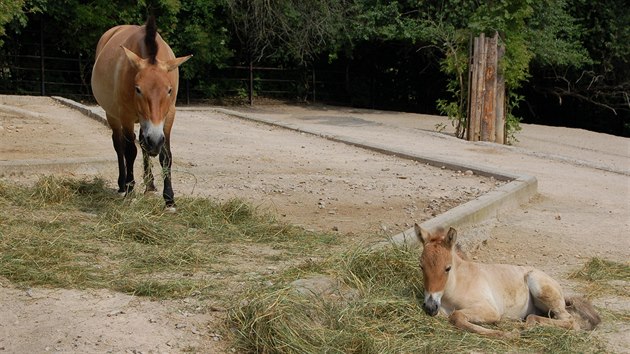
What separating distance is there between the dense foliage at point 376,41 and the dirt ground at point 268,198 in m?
7.53

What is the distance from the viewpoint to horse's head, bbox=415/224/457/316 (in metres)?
4.34

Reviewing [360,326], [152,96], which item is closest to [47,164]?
[152,96]

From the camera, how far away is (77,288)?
4.52 metres

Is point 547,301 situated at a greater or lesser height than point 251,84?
lesser

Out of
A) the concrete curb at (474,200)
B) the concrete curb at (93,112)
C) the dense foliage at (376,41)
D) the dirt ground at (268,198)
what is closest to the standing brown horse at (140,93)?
the dirt ground at (268,198)

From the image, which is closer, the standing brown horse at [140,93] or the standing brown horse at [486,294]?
the standing brown horse at [486,294]

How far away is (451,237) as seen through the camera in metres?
4.46

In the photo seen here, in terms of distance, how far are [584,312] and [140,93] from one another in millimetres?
3756

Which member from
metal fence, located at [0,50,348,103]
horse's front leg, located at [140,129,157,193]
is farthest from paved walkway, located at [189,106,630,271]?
metal fence, located at [0,50,348,103]

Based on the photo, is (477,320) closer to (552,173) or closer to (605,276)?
(605,276)

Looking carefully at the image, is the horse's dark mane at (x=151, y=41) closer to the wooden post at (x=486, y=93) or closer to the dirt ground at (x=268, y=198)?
the dirt ground at (x=268, y=198)

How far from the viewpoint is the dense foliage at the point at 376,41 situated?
21.7 metres

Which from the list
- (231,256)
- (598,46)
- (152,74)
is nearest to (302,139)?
(152,74)

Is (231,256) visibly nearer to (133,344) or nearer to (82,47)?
(133,344)
